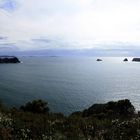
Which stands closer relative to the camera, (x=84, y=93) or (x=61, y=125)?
(x=61, y=125)

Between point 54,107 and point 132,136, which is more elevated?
point 132,136

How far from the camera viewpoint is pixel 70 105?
59844 millimetres

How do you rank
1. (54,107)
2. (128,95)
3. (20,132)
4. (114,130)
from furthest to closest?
(128,95), (54,107), (114,130), (20,132)

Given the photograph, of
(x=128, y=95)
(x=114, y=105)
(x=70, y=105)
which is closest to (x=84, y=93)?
(x=128, y=95)

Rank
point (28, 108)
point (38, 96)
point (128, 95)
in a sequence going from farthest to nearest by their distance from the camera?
point (128, 95) → point (38, 96) → point (28, 108)

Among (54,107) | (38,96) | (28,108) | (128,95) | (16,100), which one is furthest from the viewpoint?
(128,95)

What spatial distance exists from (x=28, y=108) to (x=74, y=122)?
79.4ft

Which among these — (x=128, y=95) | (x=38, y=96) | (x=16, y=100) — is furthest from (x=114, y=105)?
(x=128, y=95)

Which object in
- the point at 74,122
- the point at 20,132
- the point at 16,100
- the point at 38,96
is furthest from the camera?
the point at 38,96

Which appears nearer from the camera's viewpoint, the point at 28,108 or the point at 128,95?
the point at 28,108

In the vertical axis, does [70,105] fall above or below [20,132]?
below

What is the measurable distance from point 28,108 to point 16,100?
29.6m

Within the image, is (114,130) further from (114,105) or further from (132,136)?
(114,105)

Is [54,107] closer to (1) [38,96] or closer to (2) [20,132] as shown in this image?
(1) [38,96]
